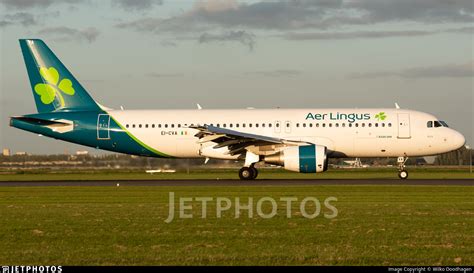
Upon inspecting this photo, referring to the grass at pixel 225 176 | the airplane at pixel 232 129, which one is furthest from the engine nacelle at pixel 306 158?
the grass at pixel 225 176

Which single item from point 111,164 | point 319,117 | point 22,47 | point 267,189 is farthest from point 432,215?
point 111,164

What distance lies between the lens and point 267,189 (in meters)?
32.3

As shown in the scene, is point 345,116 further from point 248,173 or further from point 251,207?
point 251,207

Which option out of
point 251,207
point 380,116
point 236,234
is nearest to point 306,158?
point 380,116

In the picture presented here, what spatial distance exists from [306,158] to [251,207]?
1687 cm

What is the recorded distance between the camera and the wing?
41.5 m

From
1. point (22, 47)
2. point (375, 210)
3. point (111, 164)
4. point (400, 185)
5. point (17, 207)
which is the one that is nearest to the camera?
point (375, 210)

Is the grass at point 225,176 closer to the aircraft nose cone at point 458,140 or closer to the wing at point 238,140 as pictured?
the wing at point 238,140

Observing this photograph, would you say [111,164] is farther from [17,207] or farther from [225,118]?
[17,207]

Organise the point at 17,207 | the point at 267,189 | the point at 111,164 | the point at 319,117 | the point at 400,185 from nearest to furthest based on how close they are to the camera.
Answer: the point at 17,207, the point at 267,189, the point at 400,185, the point at 319,117, the point at 111,164

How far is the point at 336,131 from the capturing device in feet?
142

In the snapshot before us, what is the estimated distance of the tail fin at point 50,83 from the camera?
4634cm

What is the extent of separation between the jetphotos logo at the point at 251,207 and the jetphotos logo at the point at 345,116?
54.1 ft

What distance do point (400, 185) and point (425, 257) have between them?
→ 21341 mm
